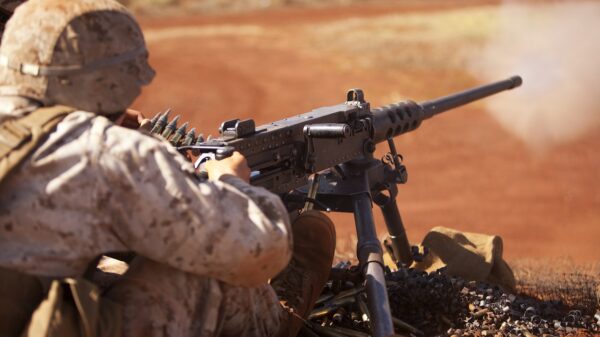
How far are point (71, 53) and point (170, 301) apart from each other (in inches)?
37.0

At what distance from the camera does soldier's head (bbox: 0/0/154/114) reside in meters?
2.96

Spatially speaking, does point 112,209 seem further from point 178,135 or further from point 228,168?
point 178,135

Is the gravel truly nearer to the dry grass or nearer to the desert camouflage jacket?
the dry grass

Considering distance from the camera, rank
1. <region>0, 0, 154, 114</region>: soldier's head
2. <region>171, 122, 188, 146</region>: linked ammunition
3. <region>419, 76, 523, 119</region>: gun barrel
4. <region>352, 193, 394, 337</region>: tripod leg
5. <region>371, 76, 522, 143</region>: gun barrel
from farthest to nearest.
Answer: <region>419, 76, 523, 119</region>: gun barrel < <region>371, 76, 522, 143</region>: gun barrel < <region>171, 122, 188, 146</region>: linked ammunition < <region>352, 193, 394, 337</region>: tripod leg < <region>0, 0, 154, 114</region>: soldier's head

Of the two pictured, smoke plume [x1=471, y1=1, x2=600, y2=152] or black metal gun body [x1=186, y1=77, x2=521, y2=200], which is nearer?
black metal gun body [x1=186, y1=77, x2=521, y2=200]

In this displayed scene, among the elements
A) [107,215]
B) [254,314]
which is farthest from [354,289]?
[107,215]

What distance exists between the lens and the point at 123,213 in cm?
284

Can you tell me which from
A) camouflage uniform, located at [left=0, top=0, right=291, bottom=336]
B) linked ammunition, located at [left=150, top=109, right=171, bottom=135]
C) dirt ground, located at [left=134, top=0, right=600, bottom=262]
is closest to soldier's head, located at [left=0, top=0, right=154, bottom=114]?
camouflage uniform, located at [left=0, top=0, right=291, bottom=336]

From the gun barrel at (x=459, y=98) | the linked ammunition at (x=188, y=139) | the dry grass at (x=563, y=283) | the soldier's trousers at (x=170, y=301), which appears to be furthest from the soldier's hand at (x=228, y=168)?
the dry grass at (x=563, y=283)

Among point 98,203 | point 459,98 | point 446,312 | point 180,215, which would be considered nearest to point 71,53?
point 98,203

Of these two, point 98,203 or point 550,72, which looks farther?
point 550,72

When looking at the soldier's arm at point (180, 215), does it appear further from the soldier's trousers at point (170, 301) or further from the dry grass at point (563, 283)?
the dry grass at point (563, 283)

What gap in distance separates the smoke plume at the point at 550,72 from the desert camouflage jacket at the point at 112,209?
33.9ft

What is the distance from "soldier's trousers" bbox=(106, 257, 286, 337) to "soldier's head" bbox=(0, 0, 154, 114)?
2.05 ft
